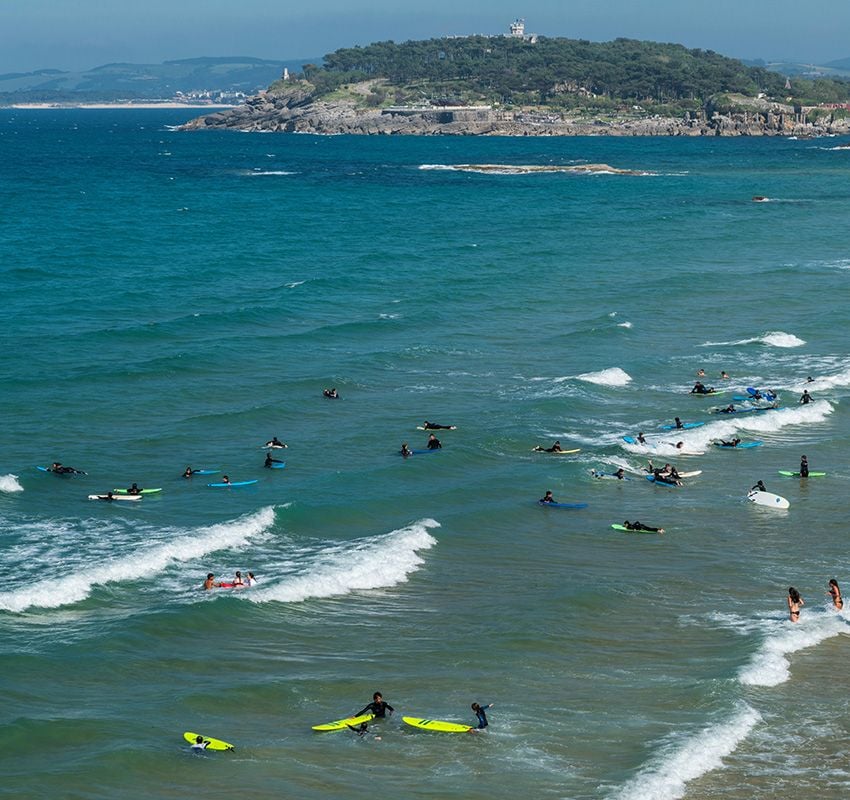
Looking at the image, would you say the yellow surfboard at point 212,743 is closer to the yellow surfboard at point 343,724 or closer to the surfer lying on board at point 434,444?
the yellow surfboard at point 343,724

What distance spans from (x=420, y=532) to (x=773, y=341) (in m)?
32.5

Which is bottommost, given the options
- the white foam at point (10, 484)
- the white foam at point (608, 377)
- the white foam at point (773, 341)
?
the white foam at point (10, 484)

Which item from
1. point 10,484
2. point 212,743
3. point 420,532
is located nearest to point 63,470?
point 10,484

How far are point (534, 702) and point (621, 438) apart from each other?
21817 millimetres

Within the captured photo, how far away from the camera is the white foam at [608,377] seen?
56.5m

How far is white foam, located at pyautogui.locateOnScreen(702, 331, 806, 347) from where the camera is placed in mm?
64250

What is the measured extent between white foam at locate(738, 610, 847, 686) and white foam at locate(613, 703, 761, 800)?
1721mm

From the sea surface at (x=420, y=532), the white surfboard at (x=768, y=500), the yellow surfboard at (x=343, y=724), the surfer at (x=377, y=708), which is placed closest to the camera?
the sea surface at (x=420, y=532)

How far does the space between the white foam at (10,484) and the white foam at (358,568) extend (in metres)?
12.1

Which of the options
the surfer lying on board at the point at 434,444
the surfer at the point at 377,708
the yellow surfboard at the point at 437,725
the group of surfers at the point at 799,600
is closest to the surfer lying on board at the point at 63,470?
the surfer lying on board at the point at 434,444

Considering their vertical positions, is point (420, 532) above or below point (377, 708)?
above

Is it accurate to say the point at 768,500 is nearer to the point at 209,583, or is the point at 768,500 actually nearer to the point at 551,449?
the point at 551,449

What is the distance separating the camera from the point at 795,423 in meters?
51.2

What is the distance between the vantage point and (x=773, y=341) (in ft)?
213
